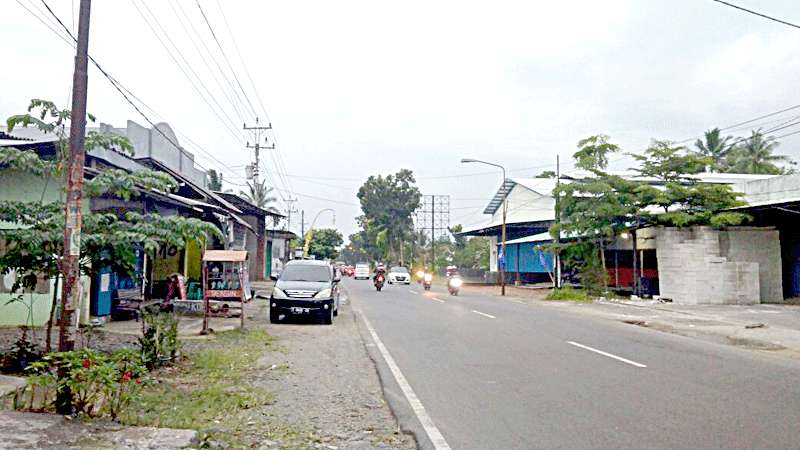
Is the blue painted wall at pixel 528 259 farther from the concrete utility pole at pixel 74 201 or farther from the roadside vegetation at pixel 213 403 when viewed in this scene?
the concrete utility pole at pixel 74 201

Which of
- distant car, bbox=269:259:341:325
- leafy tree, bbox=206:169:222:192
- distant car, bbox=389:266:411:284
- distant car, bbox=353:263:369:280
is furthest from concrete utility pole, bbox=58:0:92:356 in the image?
distant car, bbox=353:263:369:280

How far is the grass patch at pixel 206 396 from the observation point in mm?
6617

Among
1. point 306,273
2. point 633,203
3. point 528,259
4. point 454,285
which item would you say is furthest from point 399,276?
point 306,273

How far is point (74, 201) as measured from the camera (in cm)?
713

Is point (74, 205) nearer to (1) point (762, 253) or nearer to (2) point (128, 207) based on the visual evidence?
(2) point (128, 207)

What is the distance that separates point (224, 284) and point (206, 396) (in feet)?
42.3

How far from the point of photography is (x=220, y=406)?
756 cm

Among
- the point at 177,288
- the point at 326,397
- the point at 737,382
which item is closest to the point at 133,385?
the point at 326,397

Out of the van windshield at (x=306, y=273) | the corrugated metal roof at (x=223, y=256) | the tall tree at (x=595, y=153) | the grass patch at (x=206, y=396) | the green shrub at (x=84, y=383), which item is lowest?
the grass patch at (x=206, y=396)

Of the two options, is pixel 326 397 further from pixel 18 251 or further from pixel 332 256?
pixel 332 256

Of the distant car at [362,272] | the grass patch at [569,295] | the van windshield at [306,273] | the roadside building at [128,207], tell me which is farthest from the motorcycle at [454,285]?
the distant car at [362,272]

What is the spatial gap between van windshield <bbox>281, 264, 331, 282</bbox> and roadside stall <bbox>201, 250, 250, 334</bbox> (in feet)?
4.28

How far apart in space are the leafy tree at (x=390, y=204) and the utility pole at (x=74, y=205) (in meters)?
70.9

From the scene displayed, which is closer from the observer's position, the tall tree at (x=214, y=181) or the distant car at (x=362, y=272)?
the tall tree at (x=214, y=181)
